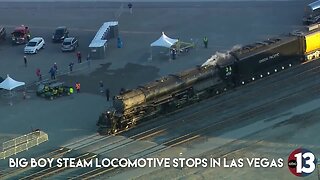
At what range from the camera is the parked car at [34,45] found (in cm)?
5978

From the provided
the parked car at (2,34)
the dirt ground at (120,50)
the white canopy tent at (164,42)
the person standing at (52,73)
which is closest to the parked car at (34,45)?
the dirt ground at (120,50)

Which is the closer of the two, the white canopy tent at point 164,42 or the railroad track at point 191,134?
the railroad track at point 191,134

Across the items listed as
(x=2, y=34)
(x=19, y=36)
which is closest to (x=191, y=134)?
(x=19, y=36)

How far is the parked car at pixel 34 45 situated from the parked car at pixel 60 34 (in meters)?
1.32

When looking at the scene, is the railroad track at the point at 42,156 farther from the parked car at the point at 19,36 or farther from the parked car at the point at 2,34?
the parked car at the point at 2,34

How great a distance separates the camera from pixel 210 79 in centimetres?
4669

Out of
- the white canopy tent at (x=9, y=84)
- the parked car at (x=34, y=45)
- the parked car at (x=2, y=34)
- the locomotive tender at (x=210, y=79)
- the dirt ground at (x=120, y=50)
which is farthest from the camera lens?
the parked car at (x=2, y=34)

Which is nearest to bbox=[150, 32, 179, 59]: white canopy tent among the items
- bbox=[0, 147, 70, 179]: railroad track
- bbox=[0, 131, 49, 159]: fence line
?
bbox=[0, 131, 49, 159]: fence line

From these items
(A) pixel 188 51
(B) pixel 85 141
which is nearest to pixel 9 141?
(B) pixel 85 141

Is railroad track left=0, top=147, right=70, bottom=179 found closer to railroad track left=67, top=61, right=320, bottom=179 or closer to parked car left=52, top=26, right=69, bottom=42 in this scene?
railroad track left=67, top=61, right=320, bottom=179

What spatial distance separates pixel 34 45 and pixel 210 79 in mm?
19637

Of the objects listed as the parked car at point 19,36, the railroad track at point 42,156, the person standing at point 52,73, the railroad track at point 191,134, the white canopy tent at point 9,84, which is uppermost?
the parked car at point 19,36

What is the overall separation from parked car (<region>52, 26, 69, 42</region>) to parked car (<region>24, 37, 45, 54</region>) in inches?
52.1

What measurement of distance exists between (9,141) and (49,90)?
7778 mm
